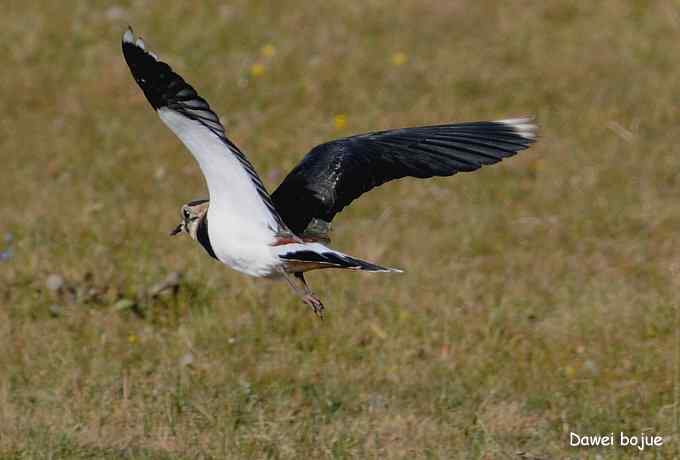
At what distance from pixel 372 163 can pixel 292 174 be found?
324mm

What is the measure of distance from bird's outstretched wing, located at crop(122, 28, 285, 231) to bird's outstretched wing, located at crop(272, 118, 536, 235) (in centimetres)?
52

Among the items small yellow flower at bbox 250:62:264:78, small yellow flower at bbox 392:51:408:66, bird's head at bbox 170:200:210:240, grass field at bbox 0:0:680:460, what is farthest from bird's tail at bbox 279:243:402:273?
small yellow flower at bbox 392:51:408:66

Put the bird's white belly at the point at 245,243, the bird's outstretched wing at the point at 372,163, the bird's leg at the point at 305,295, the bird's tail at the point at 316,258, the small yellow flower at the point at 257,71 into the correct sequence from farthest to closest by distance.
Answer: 1. the small yellow flower at the point at 257,71
2. the bird's outstretched wing at the point at 372,163
3. the bird's leg at the point at 305,295
4. the bird's white belly at the point at 245,243
5. the bird's tail at the point at 316,258

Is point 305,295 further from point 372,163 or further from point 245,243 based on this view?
point 372,163

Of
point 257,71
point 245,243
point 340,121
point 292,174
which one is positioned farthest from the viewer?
point 257,71

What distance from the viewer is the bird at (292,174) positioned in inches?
162

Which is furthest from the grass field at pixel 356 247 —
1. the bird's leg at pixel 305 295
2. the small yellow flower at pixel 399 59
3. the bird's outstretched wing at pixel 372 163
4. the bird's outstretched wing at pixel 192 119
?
the bird's outstretched wing at pixel 192 119

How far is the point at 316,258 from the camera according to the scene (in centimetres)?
438

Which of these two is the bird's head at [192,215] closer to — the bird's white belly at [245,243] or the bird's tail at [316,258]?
the bird's white belly at [245,243]

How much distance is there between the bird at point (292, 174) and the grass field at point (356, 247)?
67cm

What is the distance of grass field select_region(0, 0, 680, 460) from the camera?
499 centimetres

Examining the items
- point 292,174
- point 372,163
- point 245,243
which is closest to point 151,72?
point 245,243

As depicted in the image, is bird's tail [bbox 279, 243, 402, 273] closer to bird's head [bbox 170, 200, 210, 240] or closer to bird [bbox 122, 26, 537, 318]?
bird [bbox 122, 26, 537, 318]

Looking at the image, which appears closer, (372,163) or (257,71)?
(372,163)
